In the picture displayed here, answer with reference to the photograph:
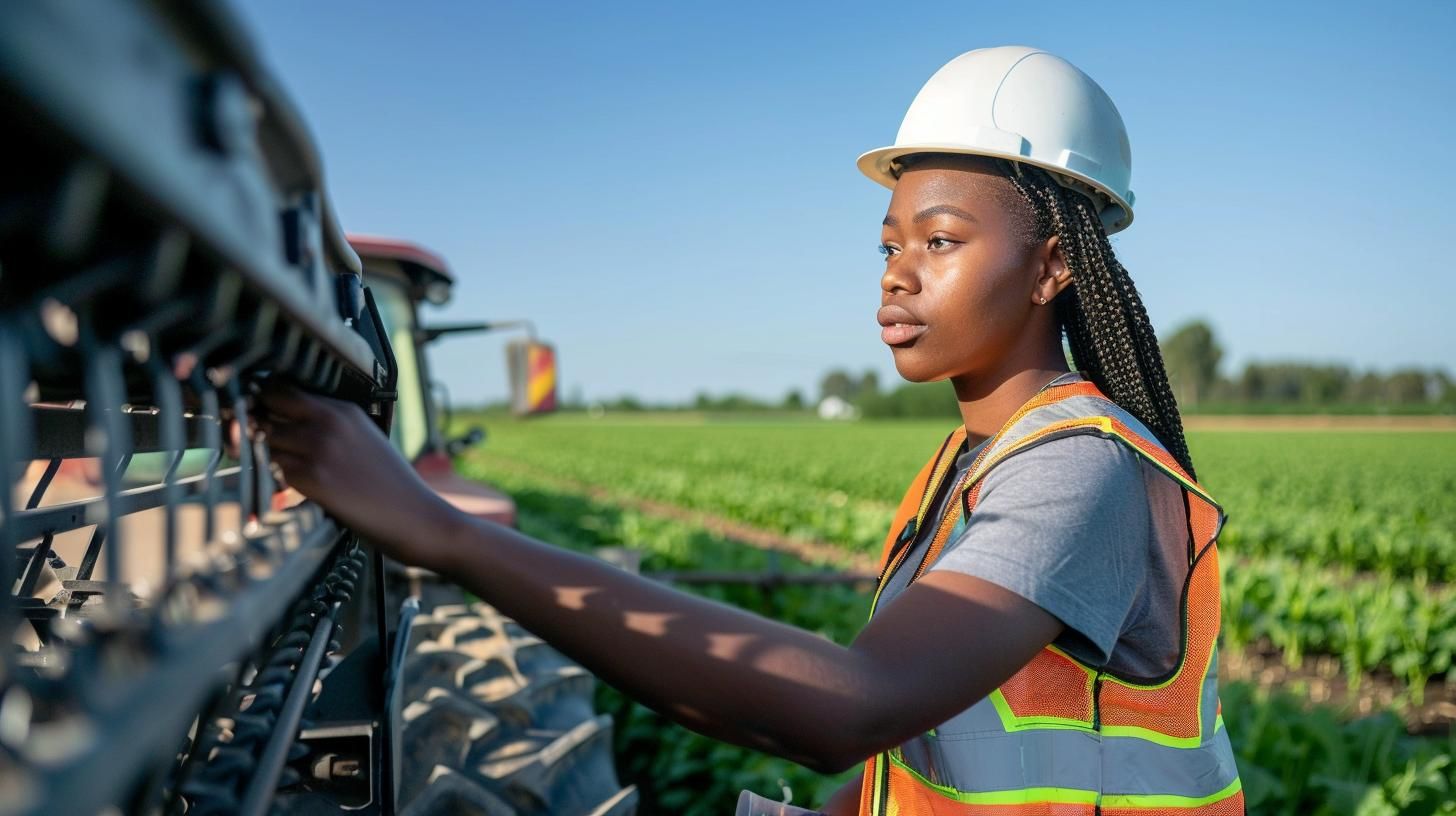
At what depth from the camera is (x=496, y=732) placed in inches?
90.5

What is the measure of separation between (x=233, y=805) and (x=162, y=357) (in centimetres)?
37

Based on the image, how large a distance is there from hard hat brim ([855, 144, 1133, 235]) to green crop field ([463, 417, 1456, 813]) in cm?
190

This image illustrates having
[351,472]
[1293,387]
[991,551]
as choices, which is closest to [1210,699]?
[991,551]

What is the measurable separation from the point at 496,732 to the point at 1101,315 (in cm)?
157

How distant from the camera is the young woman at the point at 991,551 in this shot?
1.03 m

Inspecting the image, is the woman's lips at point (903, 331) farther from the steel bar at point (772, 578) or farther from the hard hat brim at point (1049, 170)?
the steel bar at point (772, 578)

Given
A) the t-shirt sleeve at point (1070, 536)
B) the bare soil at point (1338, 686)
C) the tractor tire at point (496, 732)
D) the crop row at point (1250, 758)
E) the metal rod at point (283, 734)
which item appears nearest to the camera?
the metal rod at point (283, 734)

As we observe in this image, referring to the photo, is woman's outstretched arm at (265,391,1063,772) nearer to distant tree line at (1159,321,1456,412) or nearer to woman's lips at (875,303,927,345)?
woman's lips at (875,303,927,345)

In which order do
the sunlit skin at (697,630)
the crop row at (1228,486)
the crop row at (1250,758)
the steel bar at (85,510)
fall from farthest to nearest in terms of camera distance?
the crop row at (1228,486) → the crop row at (1250,758) → the steel bar at (85,510) → the sunlit skin at (697,630)

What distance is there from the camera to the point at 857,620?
5.89m

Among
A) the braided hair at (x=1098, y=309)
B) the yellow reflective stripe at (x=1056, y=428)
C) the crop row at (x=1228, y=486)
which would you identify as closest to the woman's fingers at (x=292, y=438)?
the yellow reflective stripe at (x=1056, y=428)

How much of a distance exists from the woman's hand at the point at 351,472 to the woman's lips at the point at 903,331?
86 cm

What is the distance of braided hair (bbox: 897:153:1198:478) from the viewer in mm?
1625

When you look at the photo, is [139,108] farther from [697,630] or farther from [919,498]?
[919,498]
